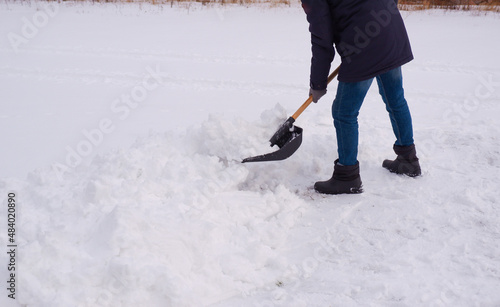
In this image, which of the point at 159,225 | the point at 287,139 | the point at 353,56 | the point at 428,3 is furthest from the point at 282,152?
the point at 428,3

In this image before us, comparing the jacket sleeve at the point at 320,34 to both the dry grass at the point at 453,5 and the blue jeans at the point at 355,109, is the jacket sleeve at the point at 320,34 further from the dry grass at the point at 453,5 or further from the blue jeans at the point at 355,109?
the dry grass at the point at 453,5

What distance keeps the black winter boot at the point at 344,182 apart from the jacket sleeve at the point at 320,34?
0.65 metres

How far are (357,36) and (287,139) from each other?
90 centimetres

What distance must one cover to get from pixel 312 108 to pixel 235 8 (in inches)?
276

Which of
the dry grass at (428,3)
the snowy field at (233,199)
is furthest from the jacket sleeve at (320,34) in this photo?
the dry grass at (428,3)

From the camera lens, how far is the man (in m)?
2.31

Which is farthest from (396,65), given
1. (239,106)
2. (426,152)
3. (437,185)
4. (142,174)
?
(239,106)

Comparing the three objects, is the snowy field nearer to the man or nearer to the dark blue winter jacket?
the man

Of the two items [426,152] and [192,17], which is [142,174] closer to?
[426,152]

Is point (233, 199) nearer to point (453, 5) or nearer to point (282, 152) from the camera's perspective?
point (282, 152)

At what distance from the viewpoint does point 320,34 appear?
232 cm

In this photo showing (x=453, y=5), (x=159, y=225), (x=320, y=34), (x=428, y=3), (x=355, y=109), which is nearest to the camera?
(x=159, y=225)

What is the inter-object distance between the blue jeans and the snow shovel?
21 cm

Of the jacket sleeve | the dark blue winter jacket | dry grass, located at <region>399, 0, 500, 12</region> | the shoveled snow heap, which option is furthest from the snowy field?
dry grass, located at <region>399, 0, 500, 12</region>
